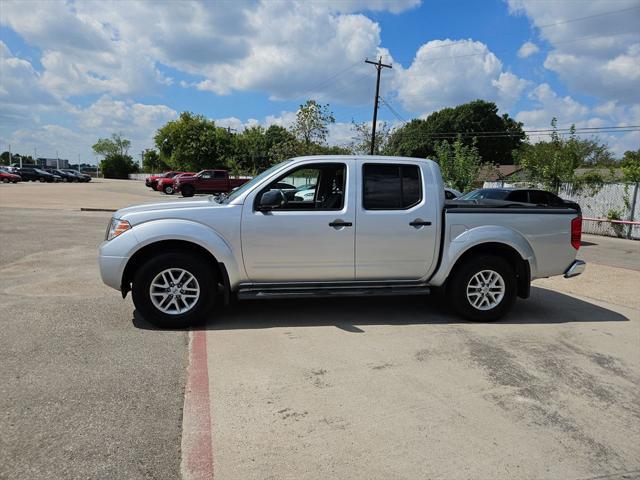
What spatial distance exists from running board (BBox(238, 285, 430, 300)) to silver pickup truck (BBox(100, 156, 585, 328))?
12mm

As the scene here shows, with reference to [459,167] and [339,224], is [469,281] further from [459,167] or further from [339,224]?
[459,167]

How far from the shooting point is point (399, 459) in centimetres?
290

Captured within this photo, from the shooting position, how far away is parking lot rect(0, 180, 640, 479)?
287 centimetres

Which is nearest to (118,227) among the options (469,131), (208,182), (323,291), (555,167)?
(323,291)

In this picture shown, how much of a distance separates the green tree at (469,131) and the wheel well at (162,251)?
5633 centimetres

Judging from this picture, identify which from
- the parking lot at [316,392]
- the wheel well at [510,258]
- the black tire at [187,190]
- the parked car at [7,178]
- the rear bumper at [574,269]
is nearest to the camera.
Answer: the parking lot at [316,392]

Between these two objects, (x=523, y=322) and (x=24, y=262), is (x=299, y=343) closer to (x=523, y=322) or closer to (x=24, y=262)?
(x=523, y=322)

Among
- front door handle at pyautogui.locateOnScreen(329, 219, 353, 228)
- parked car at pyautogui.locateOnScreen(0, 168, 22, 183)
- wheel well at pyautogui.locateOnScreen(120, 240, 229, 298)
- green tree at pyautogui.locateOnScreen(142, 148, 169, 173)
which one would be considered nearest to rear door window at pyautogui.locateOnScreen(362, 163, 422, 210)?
front door handle at pyautogui.locateOnScreen(329, 219, 353, 228)

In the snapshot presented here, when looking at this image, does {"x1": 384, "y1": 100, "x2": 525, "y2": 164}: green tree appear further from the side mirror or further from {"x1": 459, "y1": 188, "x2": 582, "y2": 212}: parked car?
the side mirror

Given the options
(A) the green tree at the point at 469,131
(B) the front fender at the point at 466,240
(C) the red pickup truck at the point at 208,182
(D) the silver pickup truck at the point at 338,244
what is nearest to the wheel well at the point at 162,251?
(D) the silver pickup truck at the point at 338,244

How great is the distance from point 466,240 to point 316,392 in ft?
9.05

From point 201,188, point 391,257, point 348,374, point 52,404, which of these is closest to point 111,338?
point 52,404

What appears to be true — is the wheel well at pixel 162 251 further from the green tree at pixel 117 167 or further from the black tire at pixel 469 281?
the green tree at pixel 117 167

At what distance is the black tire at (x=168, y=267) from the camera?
5059 millimetres
